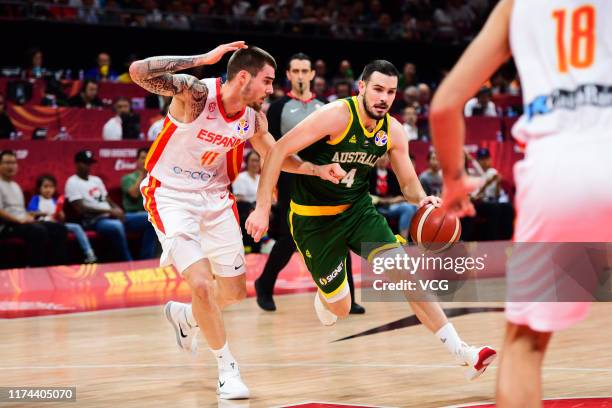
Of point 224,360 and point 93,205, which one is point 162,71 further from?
point 93,205

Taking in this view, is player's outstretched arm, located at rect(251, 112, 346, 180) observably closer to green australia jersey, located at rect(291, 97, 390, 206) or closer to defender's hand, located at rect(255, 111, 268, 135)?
defender's hand, located at rect(255, 111, 268, 135)


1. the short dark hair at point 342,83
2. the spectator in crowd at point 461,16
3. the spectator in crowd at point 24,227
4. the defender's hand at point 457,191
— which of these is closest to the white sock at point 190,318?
the defender's hand at point 457,191

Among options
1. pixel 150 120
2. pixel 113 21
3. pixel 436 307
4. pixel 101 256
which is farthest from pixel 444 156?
pixel 113 21

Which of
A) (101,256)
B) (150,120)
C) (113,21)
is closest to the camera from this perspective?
(101,256)

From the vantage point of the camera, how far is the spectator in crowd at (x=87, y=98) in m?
12.1

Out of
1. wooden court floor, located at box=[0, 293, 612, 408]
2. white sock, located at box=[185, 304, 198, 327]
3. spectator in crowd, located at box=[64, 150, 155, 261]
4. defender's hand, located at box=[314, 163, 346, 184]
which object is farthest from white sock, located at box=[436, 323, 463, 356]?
spectator in crowd, located at box=[64, 150, 155, 261]

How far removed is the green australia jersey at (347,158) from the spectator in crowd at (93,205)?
474 centimetres

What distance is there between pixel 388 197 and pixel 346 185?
6.11 m

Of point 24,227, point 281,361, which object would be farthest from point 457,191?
point 24,227

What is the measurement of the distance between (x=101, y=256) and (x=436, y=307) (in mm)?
5929

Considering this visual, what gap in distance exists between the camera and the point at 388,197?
11867mm

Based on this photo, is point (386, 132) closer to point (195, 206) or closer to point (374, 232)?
point (374, 232)

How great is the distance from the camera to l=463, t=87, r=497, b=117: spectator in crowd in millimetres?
14812

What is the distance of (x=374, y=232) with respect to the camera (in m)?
5.71
